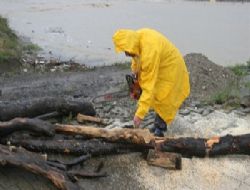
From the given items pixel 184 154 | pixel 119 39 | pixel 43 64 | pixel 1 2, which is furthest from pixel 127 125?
pixel 1 2

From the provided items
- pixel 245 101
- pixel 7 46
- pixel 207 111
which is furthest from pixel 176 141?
pixel 7 46

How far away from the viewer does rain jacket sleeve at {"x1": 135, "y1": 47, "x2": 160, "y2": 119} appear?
17.8 feet

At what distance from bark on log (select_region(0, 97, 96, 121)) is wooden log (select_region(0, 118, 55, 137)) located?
582 millimetres

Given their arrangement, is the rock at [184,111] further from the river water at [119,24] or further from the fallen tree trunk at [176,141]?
the river water at [119,24]

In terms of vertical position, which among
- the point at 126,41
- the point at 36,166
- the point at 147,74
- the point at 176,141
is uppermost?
the point at 126,41

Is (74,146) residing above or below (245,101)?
above

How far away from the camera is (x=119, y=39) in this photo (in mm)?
5316

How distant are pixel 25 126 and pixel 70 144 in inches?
20.4

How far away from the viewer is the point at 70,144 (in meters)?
5.40

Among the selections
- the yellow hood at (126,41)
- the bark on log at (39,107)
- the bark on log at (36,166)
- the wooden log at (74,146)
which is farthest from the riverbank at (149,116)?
the yellow hood at (126,41)

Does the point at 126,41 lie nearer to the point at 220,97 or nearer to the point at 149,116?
the point at 149,116

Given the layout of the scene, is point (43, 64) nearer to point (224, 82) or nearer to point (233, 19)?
point (224, 82)

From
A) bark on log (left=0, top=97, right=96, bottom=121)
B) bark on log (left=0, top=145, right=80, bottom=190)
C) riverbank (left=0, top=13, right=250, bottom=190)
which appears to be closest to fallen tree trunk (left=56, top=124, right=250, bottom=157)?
riverbank (left=0, top=13, right=250, bottom=190)

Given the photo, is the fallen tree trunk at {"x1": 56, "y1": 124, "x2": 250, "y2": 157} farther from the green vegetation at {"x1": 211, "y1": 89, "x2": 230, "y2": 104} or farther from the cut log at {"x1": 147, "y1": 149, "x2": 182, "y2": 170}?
the green vegetation at {"x1": 211, "y1": 89, "x2": 230, "y2": 104}
